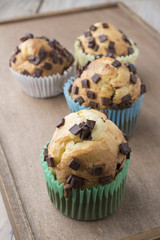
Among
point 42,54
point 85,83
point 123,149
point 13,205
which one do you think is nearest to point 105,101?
point 85,83

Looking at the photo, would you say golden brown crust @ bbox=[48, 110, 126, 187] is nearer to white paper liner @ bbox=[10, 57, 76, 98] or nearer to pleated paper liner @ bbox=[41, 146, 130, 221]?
pleated paper liner @ bbox=[41, 146, 130, 221]

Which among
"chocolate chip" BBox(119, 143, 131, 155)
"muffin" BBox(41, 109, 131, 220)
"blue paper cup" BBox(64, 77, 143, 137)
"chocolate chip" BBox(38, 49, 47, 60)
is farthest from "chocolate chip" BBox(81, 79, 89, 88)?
"chocolate chip" BBox(119, 143, 131, 155)

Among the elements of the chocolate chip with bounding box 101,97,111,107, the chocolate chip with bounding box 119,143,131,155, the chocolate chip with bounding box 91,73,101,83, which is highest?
the chocolate chip with bounding box 91,73,101,83

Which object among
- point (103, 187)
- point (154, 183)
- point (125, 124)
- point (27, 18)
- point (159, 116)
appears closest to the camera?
point (103, 187)

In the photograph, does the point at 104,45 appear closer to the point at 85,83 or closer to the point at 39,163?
the point at 85,83

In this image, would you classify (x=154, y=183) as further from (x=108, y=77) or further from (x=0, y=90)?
(x=0, y=90)

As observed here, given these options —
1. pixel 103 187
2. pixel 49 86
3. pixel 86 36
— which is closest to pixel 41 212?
pixel 103 187
